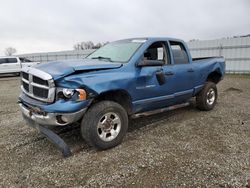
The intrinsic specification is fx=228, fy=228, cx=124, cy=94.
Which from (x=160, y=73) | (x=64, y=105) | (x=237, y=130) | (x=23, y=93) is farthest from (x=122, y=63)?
(x=237, y=130)

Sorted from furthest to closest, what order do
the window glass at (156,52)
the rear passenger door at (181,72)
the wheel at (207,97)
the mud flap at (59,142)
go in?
the wheel at (207,97) < the rear passenger door at (181,72) < the window glass at (156,52) < the mud flap at (59,142)

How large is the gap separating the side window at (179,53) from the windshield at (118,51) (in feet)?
3.35

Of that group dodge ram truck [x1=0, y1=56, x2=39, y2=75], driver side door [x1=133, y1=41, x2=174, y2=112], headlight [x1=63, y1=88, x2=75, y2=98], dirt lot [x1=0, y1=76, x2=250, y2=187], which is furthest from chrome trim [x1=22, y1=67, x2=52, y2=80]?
dodge ram truck [x1=0, y1=56, x2=39, y2=75]

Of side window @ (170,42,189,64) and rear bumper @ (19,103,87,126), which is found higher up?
side window @ (170,42,189,64)

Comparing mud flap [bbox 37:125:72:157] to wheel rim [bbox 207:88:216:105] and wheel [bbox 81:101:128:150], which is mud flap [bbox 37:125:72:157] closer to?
wheel [bbox 81:101:128:150]

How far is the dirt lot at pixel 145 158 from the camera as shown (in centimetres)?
291

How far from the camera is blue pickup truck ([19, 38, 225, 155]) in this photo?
3369 millimetres

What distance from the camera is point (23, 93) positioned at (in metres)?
4.12

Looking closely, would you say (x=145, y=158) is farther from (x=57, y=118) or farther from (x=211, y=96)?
(x=211, y=96)

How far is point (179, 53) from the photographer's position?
209 inches

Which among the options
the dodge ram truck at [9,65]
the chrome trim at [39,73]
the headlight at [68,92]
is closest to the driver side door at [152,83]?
the headlight at [68,92]

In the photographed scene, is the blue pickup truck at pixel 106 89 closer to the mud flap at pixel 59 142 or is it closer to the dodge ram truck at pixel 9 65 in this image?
the mud flap at pixel 59 142

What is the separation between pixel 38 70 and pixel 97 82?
98 centimetres

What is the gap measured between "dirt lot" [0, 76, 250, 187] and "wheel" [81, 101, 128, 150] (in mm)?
182
